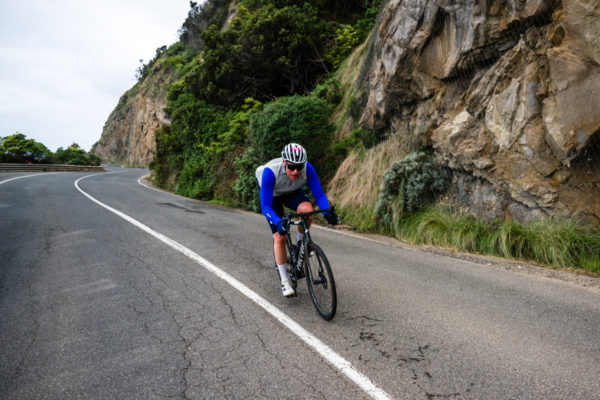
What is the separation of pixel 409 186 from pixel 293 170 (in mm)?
5050

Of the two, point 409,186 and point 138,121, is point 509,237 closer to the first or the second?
point 409,186

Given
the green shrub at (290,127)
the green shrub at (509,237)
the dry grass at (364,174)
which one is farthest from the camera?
the green shrub at (290,127)

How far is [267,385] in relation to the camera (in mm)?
2543

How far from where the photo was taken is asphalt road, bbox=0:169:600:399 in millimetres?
2557

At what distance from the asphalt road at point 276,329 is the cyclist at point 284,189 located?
492 mm

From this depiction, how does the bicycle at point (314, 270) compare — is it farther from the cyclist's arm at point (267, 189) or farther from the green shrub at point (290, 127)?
the green shrub at point (290, 127)

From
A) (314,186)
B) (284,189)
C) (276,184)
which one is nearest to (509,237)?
(314,186)

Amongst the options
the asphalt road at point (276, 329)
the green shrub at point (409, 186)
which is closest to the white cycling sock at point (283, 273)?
the asphalt road at point (276, 329)

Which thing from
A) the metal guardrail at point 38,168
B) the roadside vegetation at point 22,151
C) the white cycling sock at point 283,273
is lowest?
the white cycling sock at point 283,273

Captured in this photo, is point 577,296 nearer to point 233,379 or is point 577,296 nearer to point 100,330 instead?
point 233,379

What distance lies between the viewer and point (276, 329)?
3373 mm

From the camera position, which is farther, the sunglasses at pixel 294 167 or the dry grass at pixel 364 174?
the dry grass at pixel 364 174

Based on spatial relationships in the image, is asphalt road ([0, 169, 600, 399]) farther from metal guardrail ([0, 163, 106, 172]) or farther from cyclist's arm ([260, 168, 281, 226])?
metal guardrail ([0, 163, 106, 172])

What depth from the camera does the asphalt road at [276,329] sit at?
2.56 m
